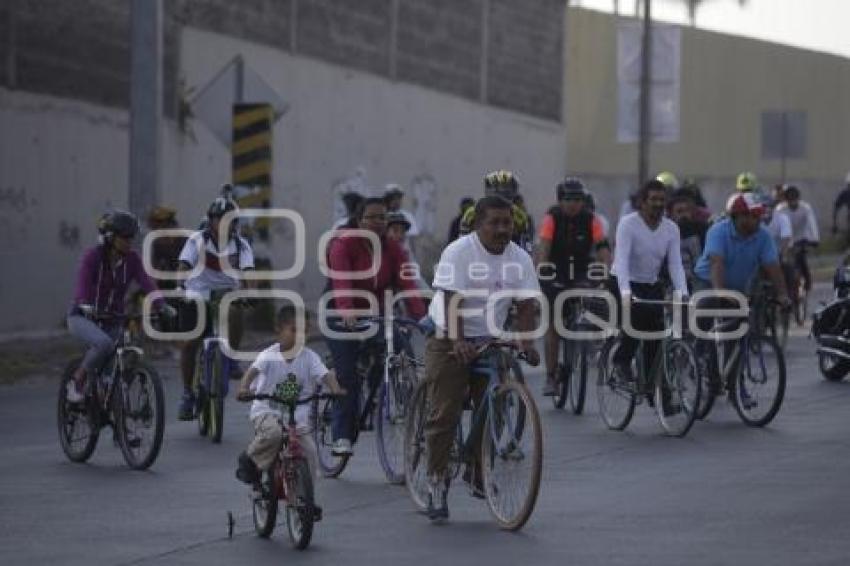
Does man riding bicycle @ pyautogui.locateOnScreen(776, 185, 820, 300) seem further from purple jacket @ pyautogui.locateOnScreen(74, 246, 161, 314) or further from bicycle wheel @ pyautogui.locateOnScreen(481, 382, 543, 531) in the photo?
bicycle wheel @ pyautogui.locateOnScreen(481, 382, 543, 531)

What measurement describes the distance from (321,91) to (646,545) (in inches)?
1031

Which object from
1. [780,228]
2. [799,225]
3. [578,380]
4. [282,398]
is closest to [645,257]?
[578,380]

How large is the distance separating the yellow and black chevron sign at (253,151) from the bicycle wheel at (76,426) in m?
11.9

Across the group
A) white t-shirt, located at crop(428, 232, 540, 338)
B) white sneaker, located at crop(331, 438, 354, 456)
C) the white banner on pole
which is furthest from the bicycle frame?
the white banner on pole

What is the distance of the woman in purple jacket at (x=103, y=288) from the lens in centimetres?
1545

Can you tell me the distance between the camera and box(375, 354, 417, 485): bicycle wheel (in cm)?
1405

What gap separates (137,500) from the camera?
44.6 feet

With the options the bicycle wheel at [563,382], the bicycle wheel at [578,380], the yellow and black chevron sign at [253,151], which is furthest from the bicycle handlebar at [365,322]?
the yellow and black chevron sign at [253,151]

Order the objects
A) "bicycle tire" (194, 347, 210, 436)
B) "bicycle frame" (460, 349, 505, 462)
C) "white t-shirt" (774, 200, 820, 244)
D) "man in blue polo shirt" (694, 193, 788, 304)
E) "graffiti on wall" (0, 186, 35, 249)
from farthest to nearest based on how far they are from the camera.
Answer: "white t-shirt" (774, 200, 820, 244), "graffiti on wall" (0, 186, 35, 249), "man in blue polo shirt" (694, 193, 788, 304), "bicycle tire" (194, 347, 210, 436), "bicycle frame" (460, 349, 505, 462)

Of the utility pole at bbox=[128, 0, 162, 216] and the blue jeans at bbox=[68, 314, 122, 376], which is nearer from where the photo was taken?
the blue jeans at bbox=[68, 314, 122, 376]

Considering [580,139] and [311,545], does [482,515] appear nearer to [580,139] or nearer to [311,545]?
[311,545]

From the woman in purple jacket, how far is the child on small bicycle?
10.9 ft

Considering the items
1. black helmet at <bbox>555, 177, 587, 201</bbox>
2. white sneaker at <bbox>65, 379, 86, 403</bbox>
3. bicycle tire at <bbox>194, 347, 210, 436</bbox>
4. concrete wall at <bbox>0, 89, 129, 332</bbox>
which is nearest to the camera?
white sneaker at <bbox>65, 379, 86, 403</bbox>

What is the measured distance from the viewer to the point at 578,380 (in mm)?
18625
